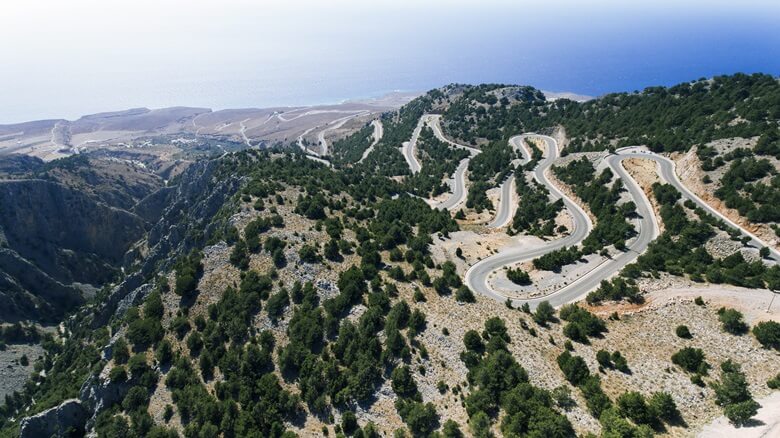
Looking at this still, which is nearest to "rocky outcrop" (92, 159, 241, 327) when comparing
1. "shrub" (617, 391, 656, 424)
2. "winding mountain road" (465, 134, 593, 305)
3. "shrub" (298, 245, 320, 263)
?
"shrub" (298, 245, 320, 263)

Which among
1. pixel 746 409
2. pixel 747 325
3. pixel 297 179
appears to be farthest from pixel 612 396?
pixel 297 179

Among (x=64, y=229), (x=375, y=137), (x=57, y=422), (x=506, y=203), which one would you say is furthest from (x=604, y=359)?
(x=375, y=137)

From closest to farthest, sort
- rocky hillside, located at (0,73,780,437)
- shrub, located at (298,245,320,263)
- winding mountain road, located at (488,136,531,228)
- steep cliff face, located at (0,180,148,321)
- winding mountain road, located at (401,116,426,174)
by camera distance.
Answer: rocky hillside, located at (0,73,780,437) < shrub, located at (298,245,320,263) < winding mountain road, located at (488,136,531,228) < steep cliff face, located at (0,180,148,321) < winding mountain road, located at (401,116,426,174)

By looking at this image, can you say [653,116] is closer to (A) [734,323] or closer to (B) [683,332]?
(A) [734,323]

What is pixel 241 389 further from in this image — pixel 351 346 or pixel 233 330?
pixel 351 346

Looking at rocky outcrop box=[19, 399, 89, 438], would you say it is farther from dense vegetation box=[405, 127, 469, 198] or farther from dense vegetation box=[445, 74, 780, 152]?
dense vegetation box=[445, 74, 780, 152]

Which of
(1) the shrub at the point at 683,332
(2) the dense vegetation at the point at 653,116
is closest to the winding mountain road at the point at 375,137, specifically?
(2) the dense vegetation at the point at 653,116
